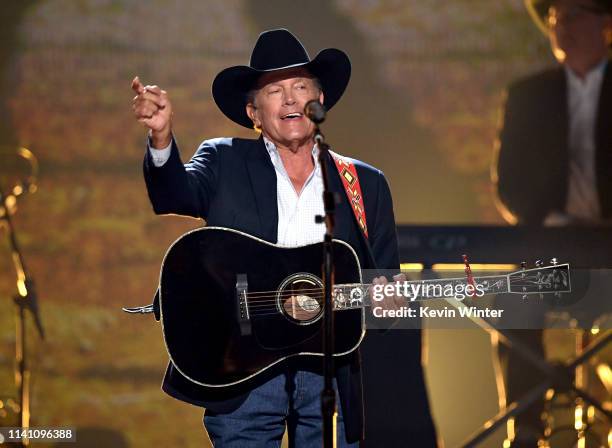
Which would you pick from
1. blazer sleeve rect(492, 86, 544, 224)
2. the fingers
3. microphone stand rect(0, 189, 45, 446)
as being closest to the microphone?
the fingers

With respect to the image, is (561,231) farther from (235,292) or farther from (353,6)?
(235,292)

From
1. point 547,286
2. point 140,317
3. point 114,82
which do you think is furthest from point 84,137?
point 547,286

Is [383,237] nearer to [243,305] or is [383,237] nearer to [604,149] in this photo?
[243,305]

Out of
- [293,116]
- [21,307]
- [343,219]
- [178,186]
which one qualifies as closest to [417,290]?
[343,219]

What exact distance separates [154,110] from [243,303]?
2.42 feet

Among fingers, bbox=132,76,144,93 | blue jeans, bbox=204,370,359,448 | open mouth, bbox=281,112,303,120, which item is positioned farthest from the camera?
open mouth, bbox=281,112,303,120

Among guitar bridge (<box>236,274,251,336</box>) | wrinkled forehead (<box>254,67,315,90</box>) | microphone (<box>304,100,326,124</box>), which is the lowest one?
guitar bridge (<box>236,274,251,336</box>)

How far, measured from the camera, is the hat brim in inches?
121

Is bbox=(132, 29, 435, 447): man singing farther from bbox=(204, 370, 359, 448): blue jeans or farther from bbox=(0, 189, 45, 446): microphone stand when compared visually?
bbox=(0, 189, 45, 446): microphone stand

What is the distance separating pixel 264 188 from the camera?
2875 millimetres

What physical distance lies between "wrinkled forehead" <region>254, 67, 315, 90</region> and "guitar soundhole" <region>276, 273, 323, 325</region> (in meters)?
0.79

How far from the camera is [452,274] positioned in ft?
13.8

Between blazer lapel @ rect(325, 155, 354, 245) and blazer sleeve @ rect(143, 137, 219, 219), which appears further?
blazer lapel @ rect(325, 155, 354, 245)

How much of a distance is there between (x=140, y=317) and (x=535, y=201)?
2290mm
